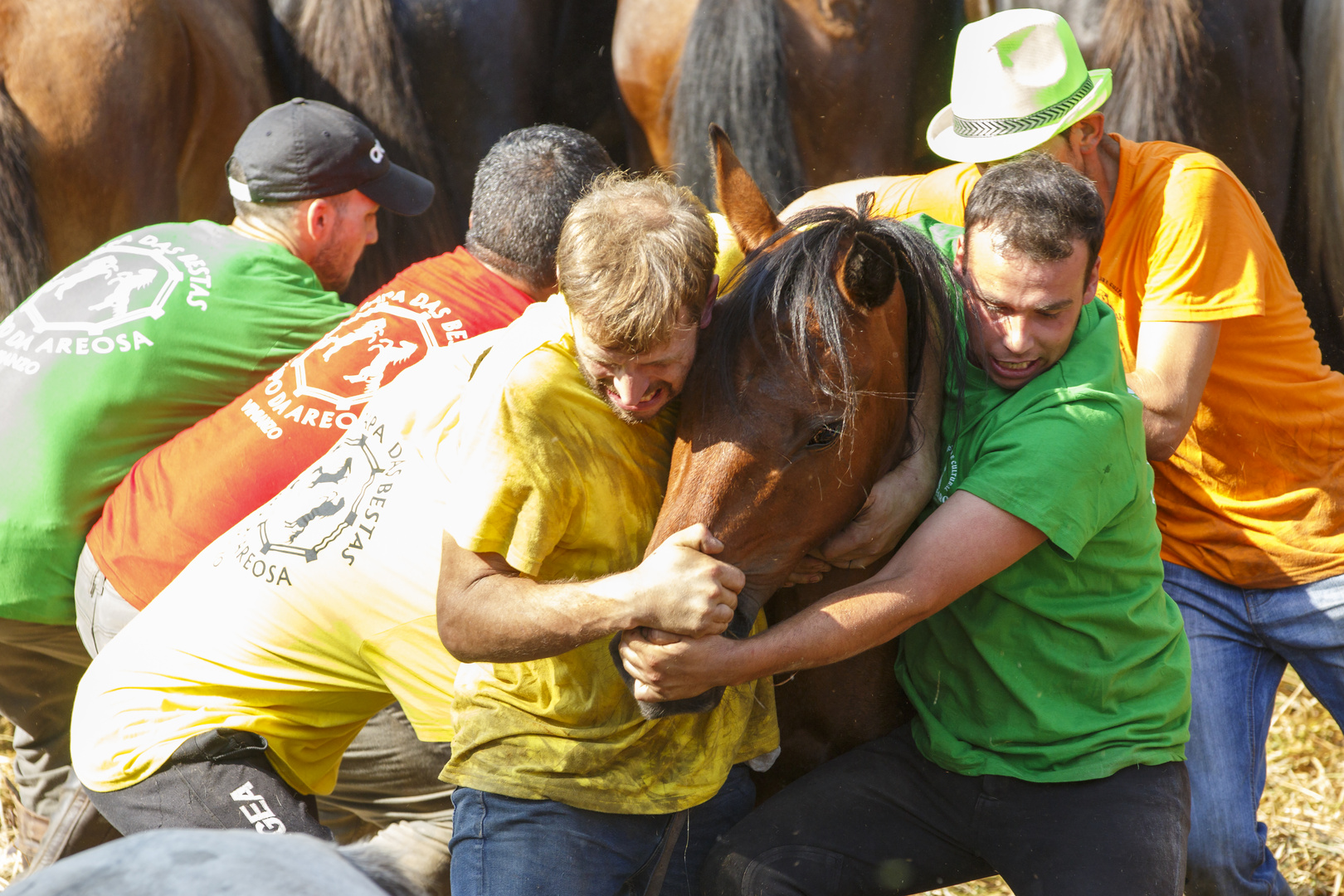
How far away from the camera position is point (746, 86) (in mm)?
4027

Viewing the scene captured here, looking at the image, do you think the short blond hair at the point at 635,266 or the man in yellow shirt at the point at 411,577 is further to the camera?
the man in yellow shirt at the point at 411,577

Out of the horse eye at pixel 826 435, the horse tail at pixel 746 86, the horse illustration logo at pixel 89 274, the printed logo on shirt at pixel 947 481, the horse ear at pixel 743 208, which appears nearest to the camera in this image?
the horse eye at pixel 826 435

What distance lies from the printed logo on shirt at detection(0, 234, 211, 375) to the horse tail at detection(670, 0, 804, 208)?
1771 mm

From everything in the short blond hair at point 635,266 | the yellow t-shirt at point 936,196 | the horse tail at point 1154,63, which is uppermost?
the short blond hair at point 635,266

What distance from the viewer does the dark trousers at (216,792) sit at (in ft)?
7.58

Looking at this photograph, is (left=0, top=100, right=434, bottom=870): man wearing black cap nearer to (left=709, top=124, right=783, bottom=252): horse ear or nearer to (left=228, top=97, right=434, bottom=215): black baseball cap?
(left=228, top=97, right=434, bottom=215): black baseball cap

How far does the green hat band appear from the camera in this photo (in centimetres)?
260

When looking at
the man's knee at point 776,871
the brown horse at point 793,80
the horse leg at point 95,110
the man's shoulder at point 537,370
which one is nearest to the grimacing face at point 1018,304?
the man's shoulder at point 537,370

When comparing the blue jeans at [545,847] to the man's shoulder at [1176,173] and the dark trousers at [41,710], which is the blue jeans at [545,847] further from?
the dark trousers at [41,710]

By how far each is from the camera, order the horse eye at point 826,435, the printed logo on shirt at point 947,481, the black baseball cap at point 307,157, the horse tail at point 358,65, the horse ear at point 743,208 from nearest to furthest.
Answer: the horse eye at point 826,435, the printed logo on shirt at point 947,481, the horse ear at point 743,208, the black baseball cap at point 307,157, the horse tail at point 358,65

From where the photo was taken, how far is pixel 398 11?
4.48m

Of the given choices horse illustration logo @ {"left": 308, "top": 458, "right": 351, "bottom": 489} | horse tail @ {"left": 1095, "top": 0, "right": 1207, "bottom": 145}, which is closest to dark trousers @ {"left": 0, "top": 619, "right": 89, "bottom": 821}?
horse illustration logo @ {"left": 308, "top": 458, "right": 351, "bottom": 489}

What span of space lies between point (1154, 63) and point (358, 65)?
9.68 ft

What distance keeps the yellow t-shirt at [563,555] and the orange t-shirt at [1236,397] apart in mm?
1326
